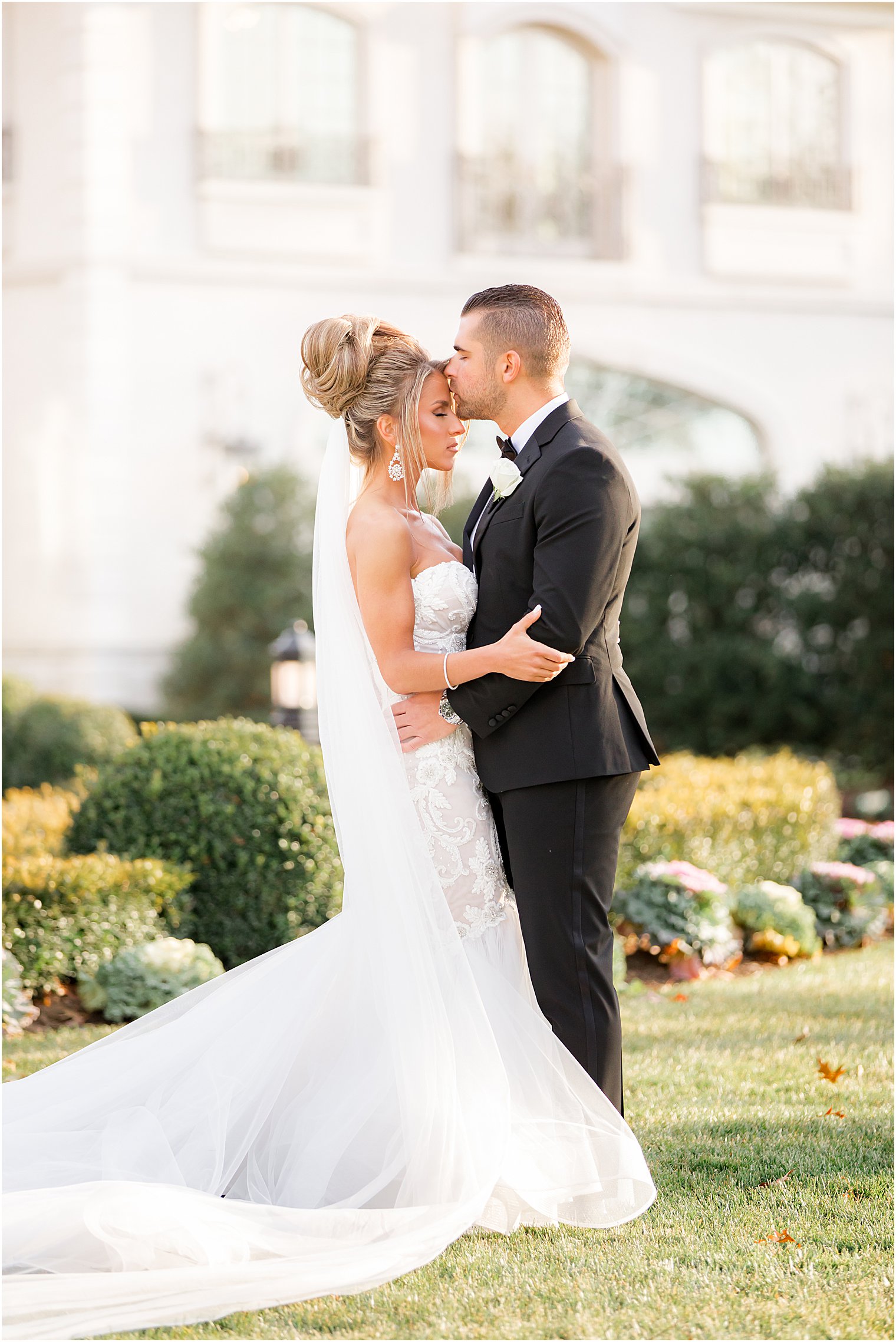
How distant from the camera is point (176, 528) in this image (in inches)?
610

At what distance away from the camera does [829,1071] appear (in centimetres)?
464

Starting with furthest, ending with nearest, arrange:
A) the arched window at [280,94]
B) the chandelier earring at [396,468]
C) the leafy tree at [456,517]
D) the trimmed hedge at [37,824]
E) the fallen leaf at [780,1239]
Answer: the arched window at [280,94]
the leafy tree at [456,517]
the trimmed hedge at [37,824]
the chandelier earring at [396,468]
the fallen leaf at [780,1239]

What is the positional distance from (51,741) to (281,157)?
8168mm

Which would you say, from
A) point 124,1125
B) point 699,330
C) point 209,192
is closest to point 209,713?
point 209,192

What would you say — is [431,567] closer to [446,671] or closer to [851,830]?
[446,671]

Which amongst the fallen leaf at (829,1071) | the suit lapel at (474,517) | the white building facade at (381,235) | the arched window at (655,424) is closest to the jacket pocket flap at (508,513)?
the suit lapel at (474,517)

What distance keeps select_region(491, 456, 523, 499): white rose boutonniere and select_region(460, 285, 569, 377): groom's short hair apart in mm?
265

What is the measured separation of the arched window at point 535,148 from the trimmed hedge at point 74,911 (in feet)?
39.7

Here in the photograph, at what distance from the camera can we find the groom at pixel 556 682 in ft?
10.7

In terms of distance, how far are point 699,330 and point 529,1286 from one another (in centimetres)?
1534

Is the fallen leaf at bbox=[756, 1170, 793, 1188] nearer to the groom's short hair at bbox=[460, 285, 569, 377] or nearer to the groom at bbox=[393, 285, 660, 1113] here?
the groom at bbox=[393, 285, 660, 1113]

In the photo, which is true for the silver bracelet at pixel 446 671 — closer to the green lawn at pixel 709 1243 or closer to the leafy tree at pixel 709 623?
the green lawn at pixel 709 1243

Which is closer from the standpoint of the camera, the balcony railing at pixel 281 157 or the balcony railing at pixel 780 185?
the balcony railing at pixel 281 157

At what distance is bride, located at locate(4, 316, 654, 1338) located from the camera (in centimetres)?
295
